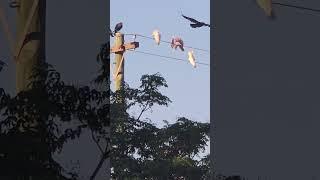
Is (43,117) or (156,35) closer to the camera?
(43,117)

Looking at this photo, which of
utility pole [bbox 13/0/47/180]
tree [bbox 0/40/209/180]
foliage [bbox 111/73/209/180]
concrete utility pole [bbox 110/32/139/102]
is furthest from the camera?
concrete utility pole [bbox 110/32/139/102]

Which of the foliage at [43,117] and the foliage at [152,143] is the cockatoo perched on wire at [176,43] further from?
the foliage at [43,117]

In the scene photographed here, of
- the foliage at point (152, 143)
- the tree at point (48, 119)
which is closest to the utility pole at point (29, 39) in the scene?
the tree at point (48, 119)

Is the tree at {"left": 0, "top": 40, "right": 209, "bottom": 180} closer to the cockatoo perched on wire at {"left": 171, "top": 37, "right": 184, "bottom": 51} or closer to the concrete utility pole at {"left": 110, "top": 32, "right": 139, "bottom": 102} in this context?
the concrete utility pole at {"left": 110, "top": 32, "right": 139, "bottom": 102}

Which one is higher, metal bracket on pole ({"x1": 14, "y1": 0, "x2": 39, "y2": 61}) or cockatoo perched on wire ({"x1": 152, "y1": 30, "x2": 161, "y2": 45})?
cockatoo perched on wire ({"x1": 152, "y1": 30, "x2": 161, "y2": 45})

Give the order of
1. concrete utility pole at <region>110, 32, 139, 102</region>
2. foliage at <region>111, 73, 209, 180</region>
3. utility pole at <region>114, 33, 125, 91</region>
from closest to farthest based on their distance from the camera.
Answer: foliage at <region>111, 73, 209, 180</region> → utility pole at <region>114, 33, 125, 91</region> → concrete utility pole at <region>110, 32, 139, 102</region>

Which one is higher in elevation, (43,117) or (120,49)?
(120,49)

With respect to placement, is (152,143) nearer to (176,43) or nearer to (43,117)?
(176,43)

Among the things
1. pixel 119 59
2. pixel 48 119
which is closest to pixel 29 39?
pixel 48 119
